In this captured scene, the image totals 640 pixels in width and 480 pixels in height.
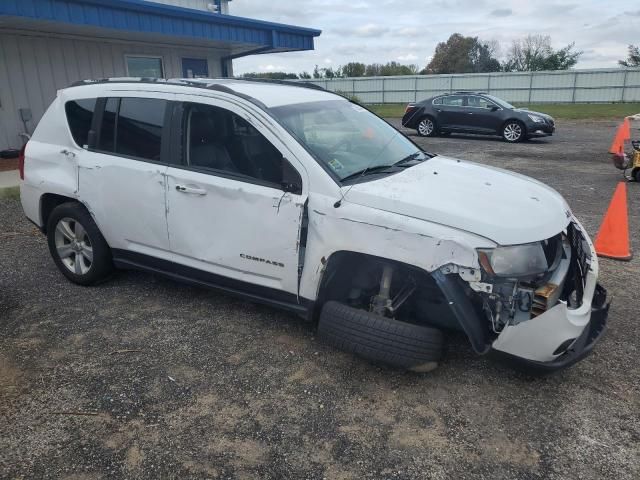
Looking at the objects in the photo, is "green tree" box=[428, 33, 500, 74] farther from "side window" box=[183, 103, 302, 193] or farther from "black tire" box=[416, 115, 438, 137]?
"side window" box=[183, 103, 302, 193]

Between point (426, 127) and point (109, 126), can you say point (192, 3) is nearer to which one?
point (426, 127)

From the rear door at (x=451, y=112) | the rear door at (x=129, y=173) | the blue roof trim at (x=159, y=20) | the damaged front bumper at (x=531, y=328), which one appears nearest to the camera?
the damaged front bumper at (x=531, y=328)

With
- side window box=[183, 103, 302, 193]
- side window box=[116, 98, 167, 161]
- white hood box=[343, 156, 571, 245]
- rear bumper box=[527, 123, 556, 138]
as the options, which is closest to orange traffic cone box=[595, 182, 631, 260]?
white hood box=[343, 156, 571, 245]

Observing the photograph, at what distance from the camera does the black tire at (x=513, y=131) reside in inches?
601

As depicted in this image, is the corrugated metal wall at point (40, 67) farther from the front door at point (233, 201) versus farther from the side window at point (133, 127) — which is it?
the front door at point (233, 201)

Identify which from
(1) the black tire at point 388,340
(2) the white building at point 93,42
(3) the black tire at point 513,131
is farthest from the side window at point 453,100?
(1) the black tire at point 388,340

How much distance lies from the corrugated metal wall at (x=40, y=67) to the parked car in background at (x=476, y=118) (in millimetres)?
9543

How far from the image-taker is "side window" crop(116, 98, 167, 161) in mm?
3820

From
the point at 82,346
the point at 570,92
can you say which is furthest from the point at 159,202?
the point at 570,92

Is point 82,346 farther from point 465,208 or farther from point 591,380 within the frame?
point 591,380

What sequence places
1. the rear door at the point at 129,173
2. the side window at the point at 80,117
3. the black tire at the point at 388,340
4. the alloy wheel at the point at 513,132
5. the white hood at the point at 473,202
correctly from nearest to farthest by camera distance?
the white hood at the point at 473,202 < the black tire at the point at 388,340 < the rear door at the point at 129,173 < the side window at the point at 80,117 < the alloy wheel at the point at 513,132

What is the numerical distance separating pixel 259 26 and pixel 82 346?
11042 millimetres

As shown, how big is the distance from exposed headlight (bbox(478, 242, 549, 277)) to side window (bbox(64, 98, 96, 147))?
3.42 metres

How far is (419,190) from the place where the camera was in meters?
3.09
